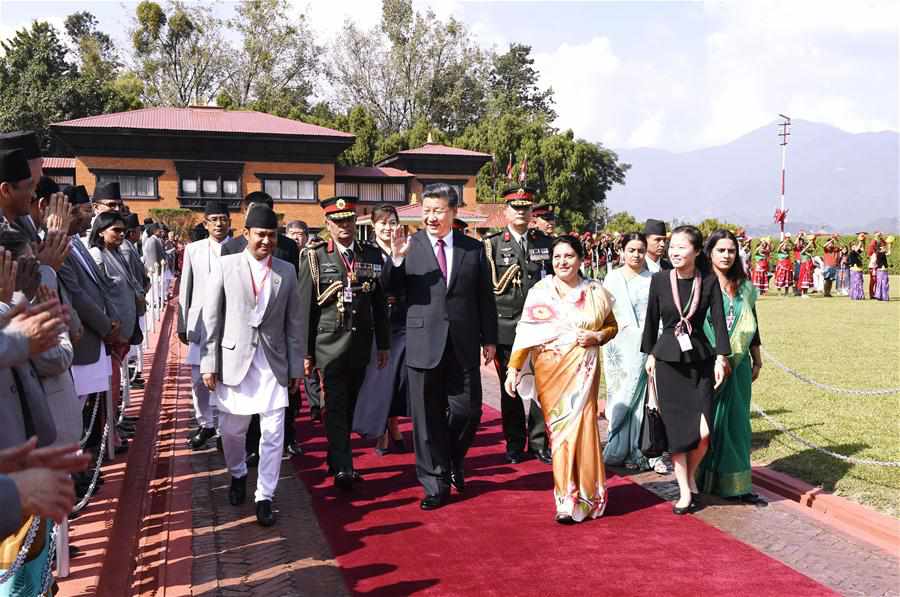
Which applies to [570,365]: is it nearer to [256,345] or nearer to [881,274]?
[256,345]

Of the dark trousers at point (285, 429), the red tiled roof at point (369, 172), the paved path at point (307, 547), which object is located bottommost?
the paved path at point (307, 547)

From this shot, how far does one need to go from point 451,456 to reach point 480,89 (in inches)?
2357

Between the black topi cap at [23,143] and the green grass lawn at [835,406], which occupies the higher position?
the black topi cap at [23,143]

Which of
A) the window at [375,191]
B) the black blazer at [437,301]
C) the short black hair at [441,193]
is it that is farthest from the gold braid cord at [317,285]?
the window at [375,191]

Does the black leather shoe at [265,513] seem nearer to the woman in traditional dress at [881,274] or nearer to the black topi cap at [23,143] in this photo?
the black topi cap at [23,143]

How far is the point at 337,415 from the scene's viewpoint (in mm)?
6867

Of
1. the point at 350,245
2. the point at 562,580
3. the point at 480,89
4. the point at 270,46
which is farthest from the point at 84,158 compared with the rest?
the point at 562,580

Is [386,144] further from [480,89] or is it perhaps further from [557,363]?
[557,363]

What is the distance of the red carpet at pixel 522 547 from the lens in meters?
4.89

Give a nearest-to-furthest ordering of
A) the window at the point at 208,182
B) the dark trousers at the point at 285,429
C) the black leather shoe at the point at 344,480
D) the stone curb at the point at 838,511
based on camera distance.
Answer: the stone curb at the point at 838,511, the black leather shoe at the point at 344,480, the dark trousers at the point at 285,429, the window at the point at 208,182

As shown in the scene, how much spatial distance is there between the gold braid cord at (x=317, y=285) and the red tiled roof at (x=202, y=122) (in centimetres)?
3563

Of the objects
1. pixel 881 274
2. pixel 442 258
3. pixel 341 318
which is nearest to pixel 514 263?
pixel 442 258

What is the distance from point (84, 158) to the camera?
39.8 metres

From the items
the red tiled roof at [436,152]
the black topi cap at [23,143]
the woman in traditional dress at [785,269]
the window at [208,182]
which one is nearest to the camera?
the black topi cap at [23,143]
